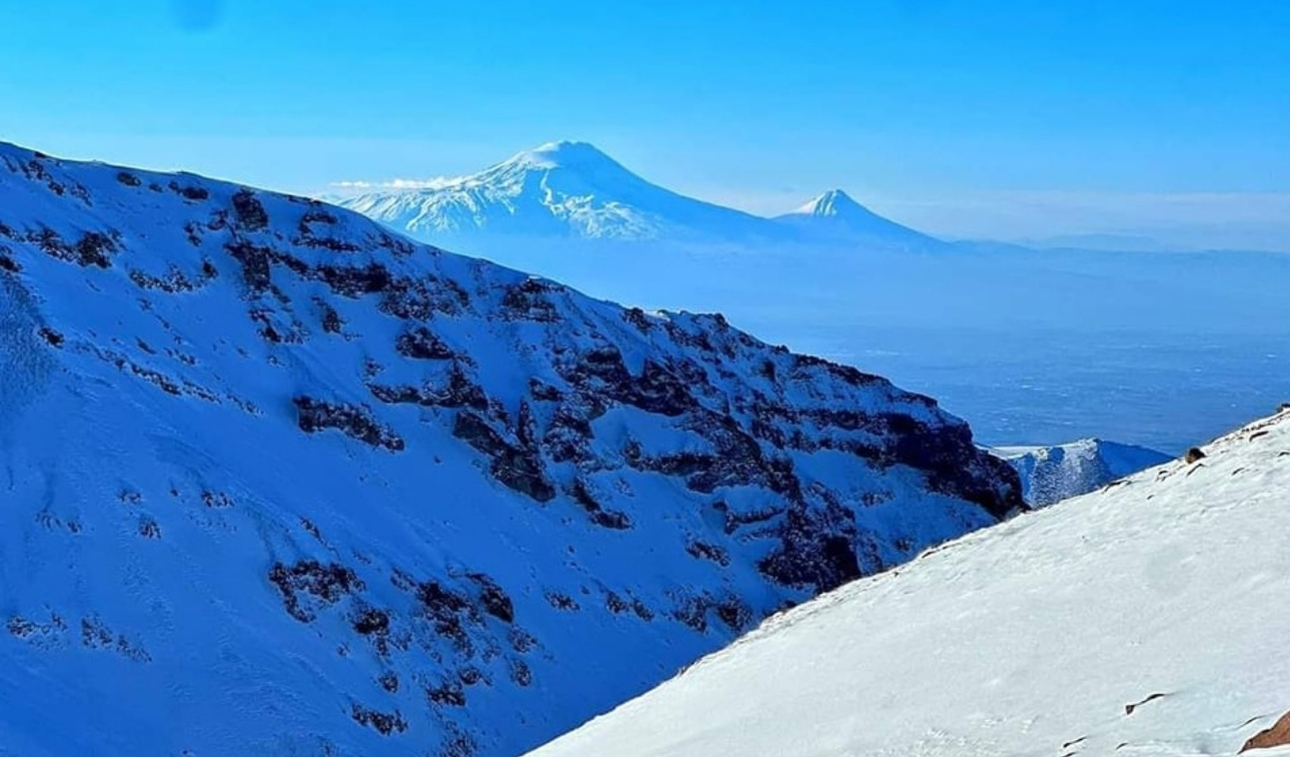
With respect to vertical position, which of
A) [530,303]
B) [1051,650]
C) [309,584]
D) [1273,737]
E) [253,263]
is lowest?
[309,584]

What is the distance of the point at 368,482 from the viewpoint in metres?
46.1

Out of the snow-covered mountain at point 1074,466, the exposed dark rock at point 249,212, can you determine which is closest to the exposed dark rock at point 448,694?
the exposed dark rock at point 249,212

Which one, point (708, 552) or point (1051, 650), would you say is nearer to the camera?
point (1051, 650)

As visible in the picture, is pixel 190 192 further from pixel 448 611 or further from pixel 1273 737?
pixel 1273 737

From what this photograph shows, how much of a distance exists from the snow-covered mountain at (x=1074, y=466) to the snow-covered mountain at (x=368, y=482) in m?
22.3

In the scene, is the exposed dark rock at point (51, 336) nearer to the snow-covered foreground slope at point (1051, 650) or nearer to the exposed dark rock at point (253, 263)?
the exposed dark rock at point (253, 263)

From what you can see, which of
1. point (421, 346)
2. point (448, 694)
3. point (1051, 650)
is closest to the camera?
point (1051, 650)

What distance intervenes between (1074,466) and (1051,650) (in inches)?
3781

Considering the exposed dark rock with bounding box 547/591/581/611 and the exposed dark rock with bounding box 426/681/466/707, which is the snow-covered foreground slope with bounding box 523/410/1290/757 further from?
the exposed dark rock with bounding box 547/591/581/611

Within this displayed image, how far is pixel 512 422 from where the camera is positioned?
2243 inches

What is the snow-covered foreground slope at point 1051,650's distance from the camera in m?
9.70

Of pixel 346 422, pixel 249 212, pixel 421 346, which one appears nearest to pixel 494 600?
pixel 346 422

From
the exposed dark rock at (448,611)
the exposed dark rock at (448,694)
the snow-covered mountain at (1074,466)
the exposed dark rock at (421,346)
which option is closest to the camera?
the exposed dark rock at (448,694)

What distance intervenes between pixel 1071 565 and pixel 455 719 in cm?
2508
